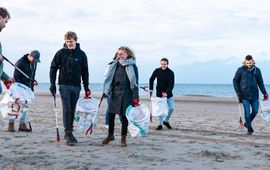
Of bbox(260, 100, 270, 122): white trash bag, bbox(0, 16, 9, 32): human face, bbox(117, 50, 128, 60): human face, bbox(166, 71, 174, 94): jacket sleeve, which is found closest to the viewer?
bbox(0, 16, 9, 32): human face

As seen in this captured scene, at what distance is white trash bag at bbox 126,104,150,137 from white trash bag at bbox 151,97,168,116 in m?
2.56

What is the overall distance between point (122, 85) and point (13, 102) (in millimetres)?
1788

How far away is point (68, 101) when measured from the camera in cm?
697

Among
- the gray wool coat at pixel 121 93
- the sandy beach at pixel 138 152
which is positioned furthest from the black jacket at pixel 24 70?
the gray wool coat at pixel 121 93

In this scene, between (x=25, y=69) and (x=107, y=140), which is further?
(x=25, y=69)

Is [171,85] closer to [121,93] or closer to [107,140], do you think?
[121,93]

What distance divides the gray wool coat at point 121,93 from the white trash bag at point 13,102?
142 cm

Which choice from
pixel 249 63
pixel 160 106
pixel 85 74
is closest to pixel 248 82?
pixel 249 63

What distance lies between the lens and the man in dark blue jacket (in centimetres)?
899

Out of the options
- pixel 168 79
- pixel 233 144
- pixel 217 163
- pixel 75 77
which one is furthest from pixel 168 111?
pixel 217 163

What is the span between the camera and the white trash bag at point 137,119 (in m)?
6.95

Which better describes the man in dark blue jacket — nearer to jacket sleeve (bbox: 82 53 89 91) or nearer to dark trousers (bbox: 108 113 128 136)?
dark trousers (bbox: 108 113 128 136)

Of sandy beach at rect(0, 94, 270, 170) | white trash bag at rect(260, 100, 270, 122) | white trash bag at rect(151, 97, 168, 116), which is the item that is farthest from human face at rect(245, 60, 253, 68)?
white trash bag at rect(151, 97, 168, 116)

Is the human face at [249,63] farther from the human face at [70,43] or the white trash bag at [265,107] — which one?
the human face at [70,43]
